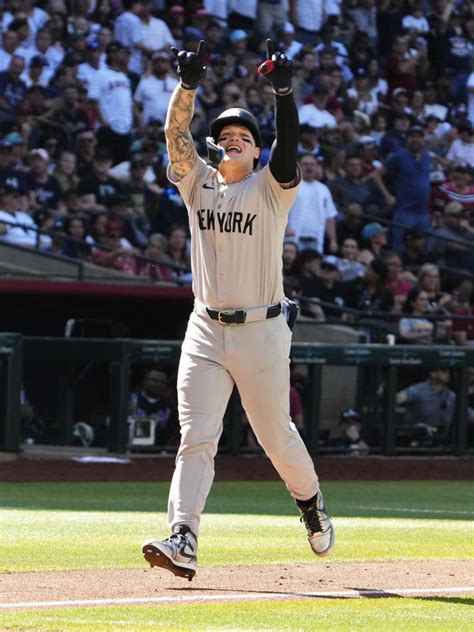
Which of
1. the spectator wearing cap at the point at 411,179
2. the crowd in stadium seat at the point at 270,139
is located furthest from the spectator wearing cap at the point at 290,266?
the spectator wearing cap at the point at 411,179

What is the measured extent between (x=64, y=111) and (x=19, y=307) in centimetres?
253

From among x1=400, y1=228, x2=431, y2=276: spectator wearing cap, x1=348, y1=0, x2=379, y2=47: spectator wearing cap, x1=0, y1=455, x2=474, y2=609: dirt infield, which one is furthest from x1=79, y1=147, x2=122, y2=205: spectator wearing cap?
x1=0, y1=455, x2=474, y2=609: dirt infield

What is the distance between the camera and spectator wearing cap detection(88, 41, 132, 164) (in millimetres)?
17156

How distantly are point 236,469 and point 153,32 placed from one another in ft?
22.3

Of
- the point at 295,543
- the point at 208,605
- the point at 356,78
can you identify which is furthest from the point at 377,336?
the point at 208,605

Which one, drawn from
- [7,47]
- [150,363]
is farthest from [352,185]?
[150,363]

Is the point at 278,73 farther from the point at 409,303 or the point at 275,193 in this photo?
the point at 409,303

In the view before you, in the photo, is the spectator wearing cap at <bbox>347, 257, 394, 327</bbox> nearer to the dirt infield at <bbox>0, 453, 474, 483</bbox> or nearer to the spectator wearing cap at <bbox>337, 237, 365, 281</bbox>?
the spectator wearing cap at <bbox>337, 237, 365, 281</bbox>

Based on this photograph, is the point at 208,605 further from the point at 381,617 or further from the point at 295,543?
the point at 295,543

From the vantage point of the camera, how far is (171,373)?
1482 centimetres

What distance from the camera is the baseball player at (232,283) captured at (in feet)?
20.3

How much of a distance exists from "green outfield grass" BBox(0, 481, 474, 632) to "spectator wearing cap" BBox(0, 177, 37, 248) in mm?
4232

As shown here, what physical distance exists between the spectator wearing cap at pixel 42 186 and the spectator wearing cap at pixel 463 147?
20.9 feet

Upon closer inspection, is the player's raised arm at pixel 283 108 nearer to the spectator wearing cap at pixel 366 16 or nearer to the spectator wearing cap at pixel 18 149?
the spectator wearing cap at pixel 18 149
